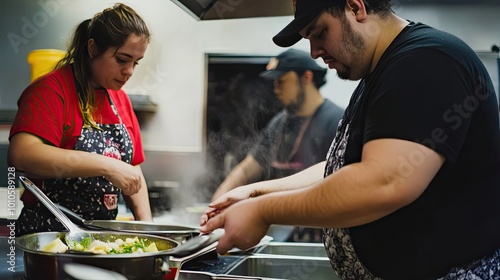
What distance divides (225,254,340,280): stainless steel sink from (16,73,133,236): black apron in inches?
17.8

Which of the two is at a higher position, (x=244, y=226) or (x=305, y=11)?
(x=305, y=11)

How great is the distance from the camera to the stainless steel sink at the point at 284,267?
1.62 metres

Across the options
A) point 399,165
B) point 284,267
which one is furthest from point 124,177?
point 399,165

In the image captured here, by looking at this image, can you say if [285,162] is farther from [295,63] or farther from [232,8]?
[232,8]

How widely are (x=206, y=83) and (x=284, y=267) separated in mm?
1902

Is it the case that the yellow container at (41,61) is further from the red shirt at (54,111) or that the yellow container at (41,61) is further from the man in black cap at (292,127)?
the man in black cap at (292,127)

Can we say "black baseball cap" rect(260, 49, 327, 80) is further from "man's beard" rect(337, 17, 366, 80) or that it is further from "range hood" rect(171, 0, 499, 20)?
"man's beard" rect(337, 17, 366, 80)

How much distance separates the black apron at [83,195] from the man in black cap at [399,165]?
68cm

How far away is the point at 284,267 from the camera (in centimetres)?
166

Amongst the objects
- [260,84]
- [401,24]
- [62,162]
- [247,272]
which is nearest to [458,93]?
[401,24]

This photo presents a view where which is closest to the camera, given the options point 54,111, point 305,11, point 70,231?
point 305,11

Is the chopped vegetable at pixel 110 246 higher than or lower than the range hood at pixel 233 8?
lower

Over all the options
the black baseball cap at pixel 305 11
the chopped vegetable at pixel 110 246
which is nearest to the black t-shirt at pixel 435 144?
the black baseball cap at pixel 305 11

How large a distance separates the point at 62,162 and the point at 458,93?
1.02m
